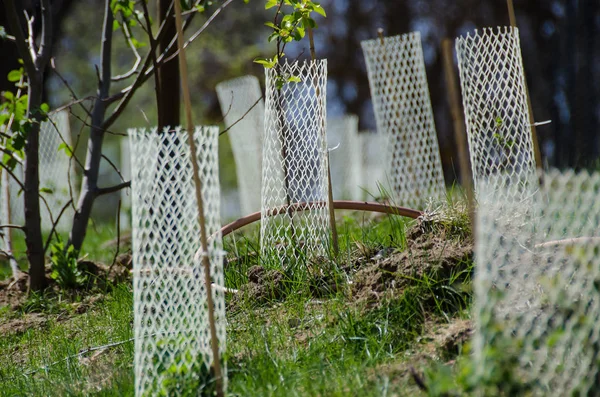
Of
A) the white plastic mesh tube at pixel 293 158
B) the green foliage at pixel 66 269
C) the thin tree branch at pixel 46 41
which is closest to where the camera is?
the white plastic mesh tube at pixel 293 158

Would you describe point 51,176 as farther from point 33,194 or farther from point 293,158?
point 293,158

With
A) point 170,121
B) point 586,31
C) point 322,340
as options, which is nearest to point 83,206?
point 170,121

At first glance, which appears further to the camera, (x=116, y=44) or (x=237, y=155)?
(x=116, y=44)

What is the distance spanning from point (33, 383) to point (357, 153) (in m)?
7.12

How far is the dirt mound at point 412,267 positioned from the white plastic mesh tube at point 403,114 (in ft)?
8.23

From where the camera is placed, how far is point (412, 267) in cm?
305

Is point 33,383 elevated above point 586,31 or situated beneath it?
situated beneath

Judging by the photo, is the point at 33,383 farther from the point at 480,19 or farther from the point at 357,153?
the point at 480,19

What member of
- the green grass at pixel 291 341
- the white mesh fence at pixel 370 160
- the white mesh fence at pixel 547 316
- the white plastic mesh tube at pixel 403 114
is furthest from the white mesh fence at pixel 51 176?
the white mesh fence at pixel 547 316

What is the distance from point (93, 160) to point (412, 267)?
95.6 inches

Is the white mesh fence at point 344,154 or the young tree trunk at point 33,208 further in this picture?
the white mesh fence at point 344,154

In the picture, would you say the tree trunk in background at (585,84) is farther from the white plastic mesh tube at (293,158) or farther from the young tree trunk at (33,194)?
the young tree trunk at (33,194)

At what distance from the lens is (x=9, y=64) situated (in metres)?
6.29

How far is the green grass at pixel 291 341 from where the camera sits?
102 inches
